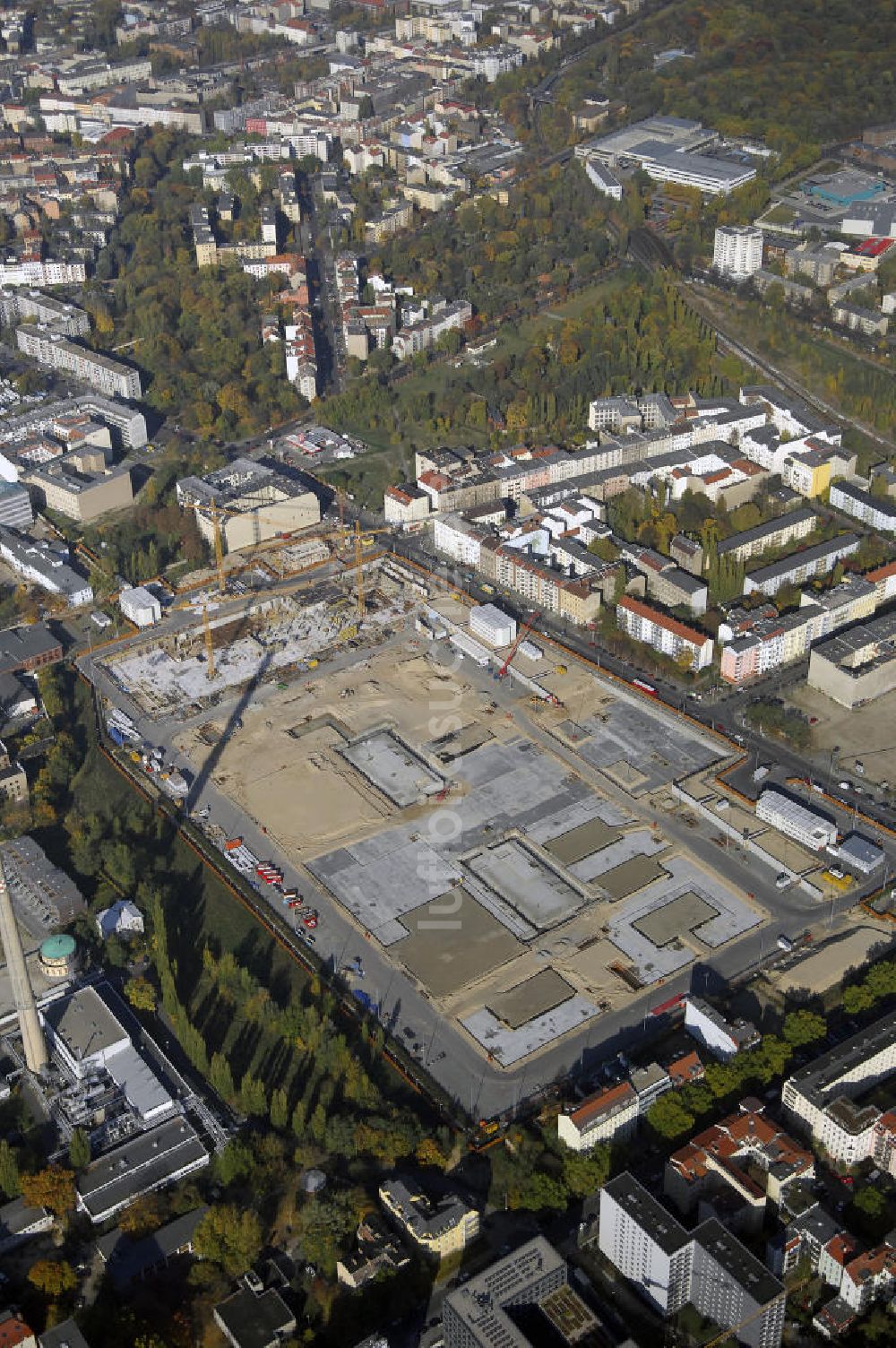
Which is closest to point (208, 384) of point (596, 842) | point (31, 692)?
point (31, 692)

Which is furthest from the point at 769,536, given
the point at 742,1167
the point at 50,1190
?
the point at 50,1190

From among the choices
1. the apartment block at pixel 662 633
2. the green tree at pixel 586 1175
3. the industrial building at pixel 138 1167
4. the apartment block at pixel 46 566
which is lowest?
the green tree at pixel 586 1175

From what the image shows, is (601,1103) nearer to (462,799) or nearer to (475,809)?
(475,809)

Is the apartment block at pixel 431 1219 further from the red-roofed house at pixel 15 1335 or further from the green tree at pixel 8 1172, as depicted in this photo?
the green tree at pixel 8 1172

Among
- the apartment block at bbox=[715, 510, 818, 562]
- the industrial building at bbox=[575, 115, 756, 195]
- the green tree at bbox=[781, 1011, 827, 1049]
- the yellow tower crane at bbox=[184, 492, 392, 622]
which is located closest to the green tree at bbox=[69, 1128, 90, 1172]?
the green tree at bbox=[781, 1011, 827, 1049]

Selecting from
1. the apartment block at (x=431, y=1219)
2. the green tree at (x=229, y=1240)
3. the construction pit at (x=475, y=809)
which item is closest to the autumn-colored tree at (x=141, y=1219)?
the green tree at (x=229, y=1240)

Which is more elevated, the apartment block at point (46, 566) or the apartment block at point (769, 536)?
the apartment block at point (46, 566)
